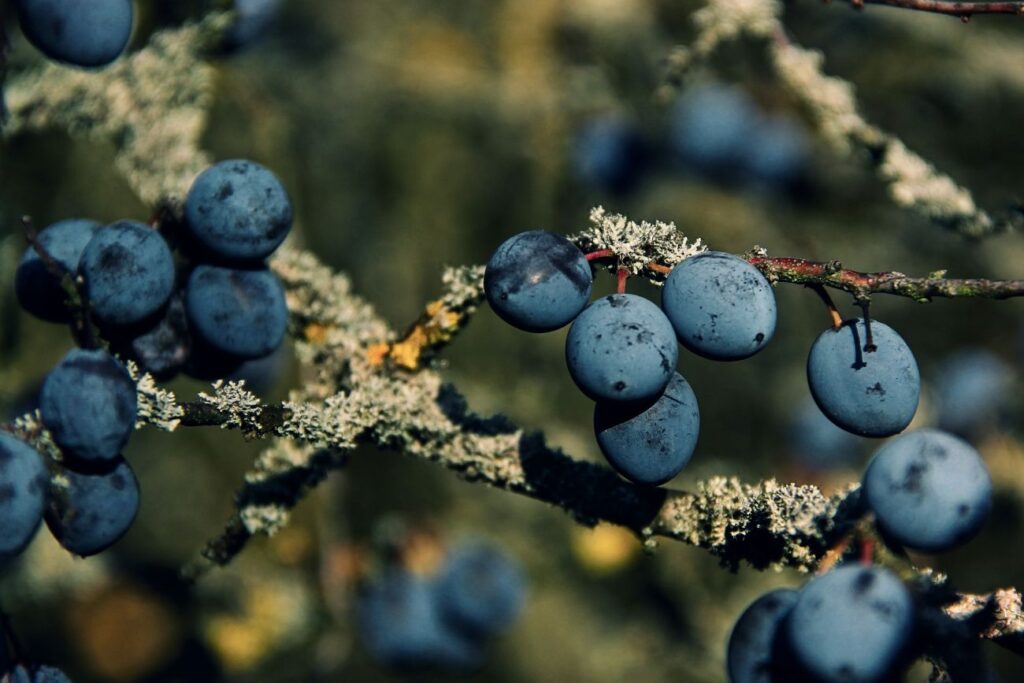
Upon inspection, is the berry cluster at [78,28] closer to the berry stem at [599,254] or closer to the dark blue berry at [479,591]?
the berry stem at [599,254]

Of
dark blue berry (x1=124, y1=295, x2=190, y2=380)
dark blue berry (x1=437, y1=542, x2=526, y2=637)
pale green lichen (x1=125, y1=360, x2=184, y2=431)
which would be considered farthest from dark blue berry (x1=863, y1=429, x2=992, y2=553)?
dark blue berry (x1=437, y1=542, x2=526, y2=637)

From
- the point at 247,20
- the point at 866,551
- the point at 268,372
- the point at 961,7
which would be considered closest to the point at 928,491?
the point at 866,551

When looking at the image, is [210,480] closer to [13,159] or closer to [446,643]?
[446,643]

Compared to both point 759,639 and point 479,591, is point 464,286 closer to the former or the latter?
point 759,639

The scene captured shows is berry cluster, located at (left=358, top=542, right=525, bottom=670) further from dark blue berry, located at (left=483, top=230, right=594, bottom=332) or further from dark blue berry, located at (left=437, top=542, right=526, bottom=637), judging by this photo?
dark blue berry, located at (left=483, top=230, right=594, bottom=332)

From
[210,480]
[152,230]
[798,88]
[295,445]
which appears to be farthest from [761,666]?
[210,480]

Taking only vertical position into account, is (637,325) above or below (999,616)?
above

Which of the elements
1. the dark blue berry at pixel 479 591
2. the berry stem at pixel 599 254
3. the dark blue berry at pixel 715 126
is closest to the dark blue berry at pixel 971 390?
the dark blue berry at pixel 715 126

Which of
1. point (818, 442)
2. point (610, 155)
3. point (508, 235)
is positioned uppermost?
point (610, 155)
